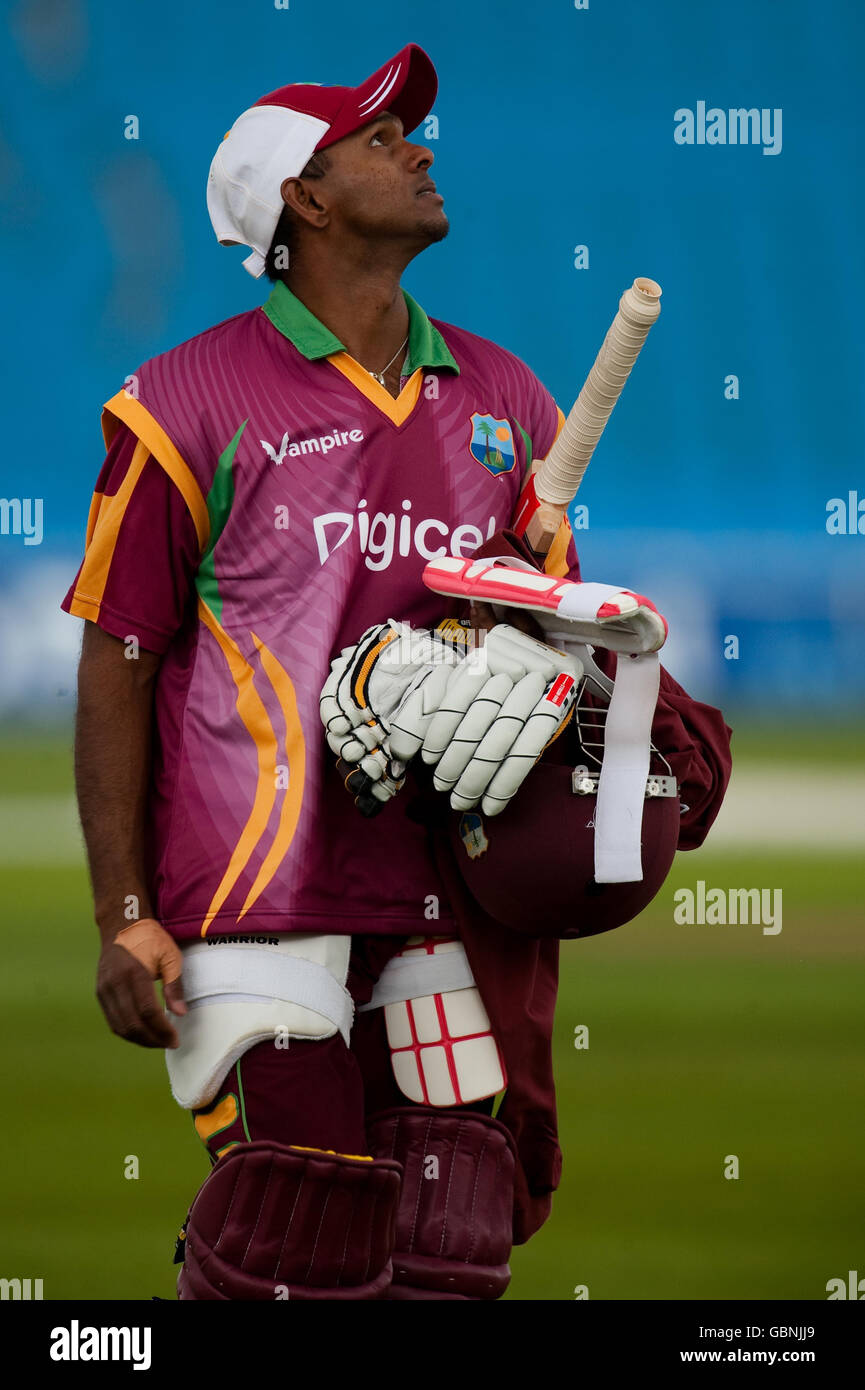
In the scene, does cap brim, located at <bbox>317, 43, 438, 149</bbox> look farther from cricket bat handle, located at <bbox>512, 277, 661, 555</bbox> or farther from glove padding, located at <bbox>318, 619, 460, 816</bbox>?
glove padding, located at <bbox>318, 619, 460, 816</bbox>

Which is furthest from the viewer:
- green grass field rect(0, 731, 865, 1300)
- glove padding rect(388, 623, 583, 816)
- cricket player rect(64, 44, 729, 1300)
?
green grass field rect(0, 731, 865, 1300)

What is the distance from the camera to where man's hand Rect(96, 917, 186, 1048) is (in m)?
2.56

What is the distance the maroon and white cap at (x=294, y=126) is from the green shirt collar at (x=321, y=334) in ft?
0.35

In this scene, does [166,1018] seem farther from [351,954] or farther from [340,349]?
[340,349]

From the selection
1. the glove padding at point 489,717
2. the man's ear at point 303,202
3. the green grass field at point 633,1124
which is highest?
the man's ear at point 303,202

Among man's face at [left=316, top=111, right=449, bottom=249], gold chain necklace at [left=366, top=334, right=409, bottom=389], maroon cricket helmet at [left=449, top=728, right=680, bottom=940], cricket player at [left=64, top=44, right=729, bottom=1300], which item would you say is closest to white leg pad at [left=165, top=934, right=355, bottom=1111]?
cricket player at [left=64, top=44, right=729, bottom=1300]

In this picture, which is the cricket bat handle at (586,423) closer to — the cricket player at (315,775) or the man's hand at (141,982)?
the cricket player at (315,775)

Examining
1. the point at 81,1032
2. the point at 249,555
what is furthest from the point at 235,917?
the point at 81,1032

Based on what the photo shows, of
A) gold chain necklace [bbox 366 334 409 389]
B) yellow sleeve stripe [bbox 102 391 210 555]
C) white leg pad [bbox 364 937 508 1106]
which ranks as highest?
gold chain necklace [bbox 366 334 409 389]

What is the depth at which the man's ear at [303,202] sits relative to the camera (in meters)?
2.72

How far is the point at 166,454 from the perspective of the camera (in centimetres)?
259

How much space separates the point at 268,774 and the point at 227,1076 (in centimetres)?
37

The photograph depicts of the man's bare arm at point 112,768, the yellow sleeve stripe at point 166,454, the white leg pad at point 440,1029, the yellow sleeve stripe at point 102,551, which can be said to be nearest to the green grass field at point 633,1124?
the white leg pad at point 440,1029

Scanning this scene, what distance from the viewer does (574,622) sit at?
2.45 metres
